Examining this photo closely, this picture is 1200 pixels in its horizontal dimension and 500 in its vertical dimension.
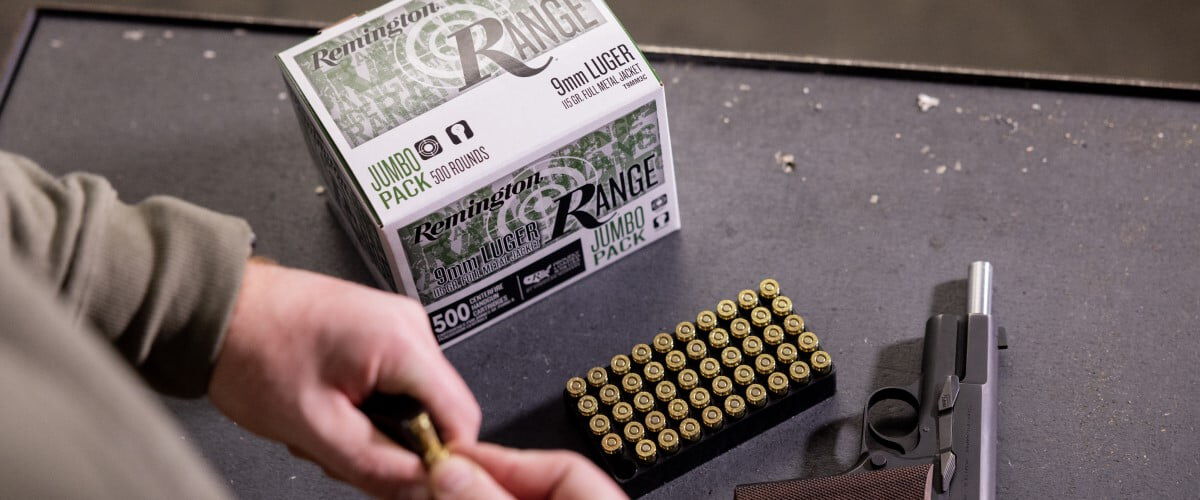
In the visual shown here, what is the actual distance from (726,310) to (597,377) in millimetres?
139

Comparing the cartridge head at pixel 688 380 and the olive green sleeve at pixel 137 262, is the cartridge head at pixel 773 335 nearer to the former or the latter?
the cartridge head at pixel 688 380

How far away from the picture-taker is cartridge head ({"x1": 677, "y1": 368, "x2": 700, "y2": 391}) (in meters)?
0.97

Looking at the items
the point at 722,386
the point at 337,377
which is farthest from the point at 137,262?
the point at 722,386

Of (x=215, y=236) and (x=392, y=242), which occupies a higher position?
(x=215, y=236)

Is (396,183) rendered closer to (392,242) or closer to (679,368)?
(392,242)

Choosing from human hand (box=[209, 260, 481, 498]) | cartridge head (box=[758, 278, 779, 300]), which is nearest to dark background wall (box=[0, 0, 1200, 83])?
cartridge head (box=[758, 278, 779, 300])

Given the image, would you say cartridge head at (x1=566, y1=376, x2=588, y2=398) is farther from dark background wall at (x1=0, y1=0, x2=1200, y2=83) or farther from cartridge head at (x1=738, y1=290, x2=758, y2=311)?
dark background wall at (x1=0, y1=0, x2=1200, y2=83)

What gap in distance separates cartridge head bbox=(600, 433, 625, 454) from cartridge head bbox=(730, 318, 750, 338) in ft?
0.50

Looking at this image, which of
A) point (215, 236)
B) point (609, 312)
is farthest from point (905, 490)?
point (215, 236)

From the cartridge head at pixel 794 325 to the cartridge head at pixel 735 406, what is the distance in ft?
0.29

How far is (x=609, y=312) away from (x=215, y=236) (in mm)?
429

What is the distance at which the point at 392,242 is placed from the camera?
93 centimetres

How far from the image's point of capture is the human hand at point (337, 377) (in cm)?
74

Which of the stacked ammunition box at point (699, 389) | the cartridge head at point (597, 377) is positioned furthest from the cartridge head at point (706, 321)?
the cartridge head at point (597, 377)
